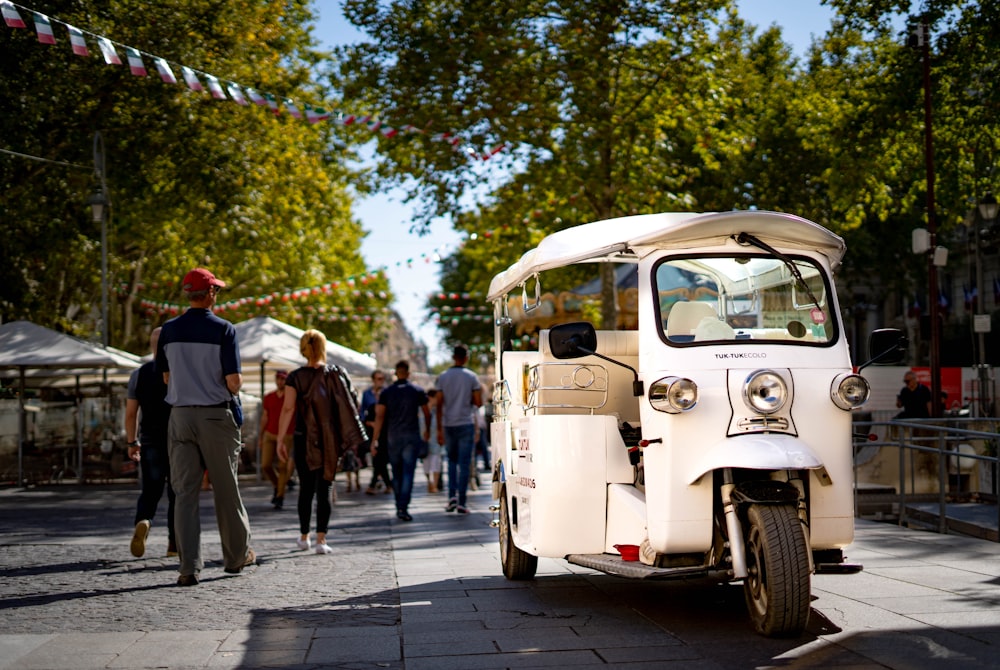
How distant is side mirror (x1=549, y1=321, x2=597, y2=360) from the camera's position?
7133 mm

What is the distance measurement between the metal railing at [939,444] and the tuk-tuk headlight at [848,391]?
476 centimetres

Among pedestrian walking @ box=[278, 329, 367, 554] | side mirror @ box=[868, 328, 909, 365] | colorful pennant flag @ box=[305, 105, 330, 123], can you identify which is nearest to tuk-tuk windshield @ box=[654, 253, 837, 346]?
side mirror @ box=[868, 328, 909, 365]

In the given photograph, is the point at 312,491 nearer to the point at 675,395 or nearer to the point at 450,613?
the point at 450,613

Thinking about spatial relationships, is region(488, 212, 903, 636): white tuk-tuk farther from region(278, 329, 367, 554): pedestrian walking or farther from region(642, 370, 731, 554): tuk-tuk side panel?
region(278, 329, 367, 554): pedestrian walking

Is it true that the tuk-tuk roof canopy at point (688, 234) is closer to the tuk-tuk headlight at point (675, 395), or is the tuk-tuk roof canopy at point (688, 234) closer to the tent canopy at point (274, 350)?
the tuk-tuk headlight at point (675, 395)

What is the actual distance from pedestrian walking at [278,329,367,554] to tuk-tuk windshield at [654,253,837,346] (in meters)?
4.50

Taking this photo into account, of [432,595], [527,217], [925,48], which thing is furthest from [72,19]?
[432,595]

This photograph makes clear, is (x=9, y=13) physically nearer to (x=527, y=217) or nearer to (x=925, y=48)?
(x=925, y=48)

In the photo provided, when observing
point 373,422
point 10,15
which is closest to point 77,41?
point 10,15

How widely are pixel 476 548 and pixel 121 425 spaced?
45.7 ft

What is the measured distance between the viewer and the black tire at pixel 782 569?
630cm

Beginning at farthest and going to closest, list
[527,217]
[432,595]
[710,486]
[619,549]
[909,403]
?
[527,217], [909,403], [432,595], [619,549], [710,486]

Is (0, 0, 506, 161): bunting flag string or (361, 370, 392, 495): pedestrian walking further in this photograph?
(361, 370, 392, 495): pedestrian walking

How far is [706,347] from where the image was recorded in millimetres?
7117
